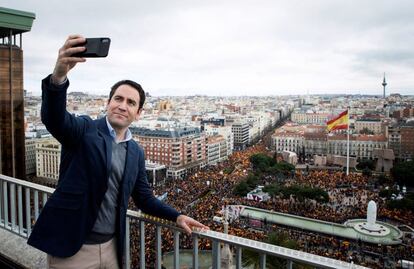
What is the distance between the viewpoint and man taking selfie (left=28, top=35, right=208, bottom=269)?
73.7 inches

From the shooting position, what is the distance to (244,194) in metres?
26.2

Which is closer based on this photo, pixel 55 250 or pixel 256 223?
pixel 55 250

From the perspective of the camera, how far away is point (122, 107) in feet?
6.43

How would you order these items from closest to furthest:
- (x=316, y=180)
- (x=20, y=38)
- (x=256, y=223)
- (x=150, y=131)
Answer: (x=20, y=38) → (x=256, y=223) → (x=316, y=180) → (x=150, y=131)

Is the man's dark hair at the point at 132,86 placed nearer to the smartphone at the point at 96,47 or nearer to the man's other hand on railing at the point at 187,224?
the smartphone at the point at 96,47

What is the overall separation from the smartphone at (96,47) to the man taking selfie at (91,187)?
17 centimetres

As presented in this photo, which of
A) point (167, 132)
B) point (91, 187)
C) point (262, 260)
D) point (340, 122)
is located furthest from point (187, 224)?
point (167, 132)

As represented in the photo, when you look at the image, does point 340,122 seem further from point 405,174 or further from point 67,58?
point 67,58

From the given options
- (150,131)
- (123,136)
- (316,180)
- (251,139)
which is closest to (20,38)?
(123,136)

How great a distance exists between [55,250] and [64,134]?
0.55 meters

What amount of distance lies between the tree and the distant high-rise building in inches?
1171

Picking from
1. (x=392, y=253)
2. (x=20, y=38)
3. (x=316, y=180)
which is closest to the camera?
(x=20, y=38)

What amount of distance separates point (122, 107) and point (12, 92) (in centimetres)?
576

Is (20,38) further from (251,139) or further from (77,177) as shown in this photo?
(251,139)
